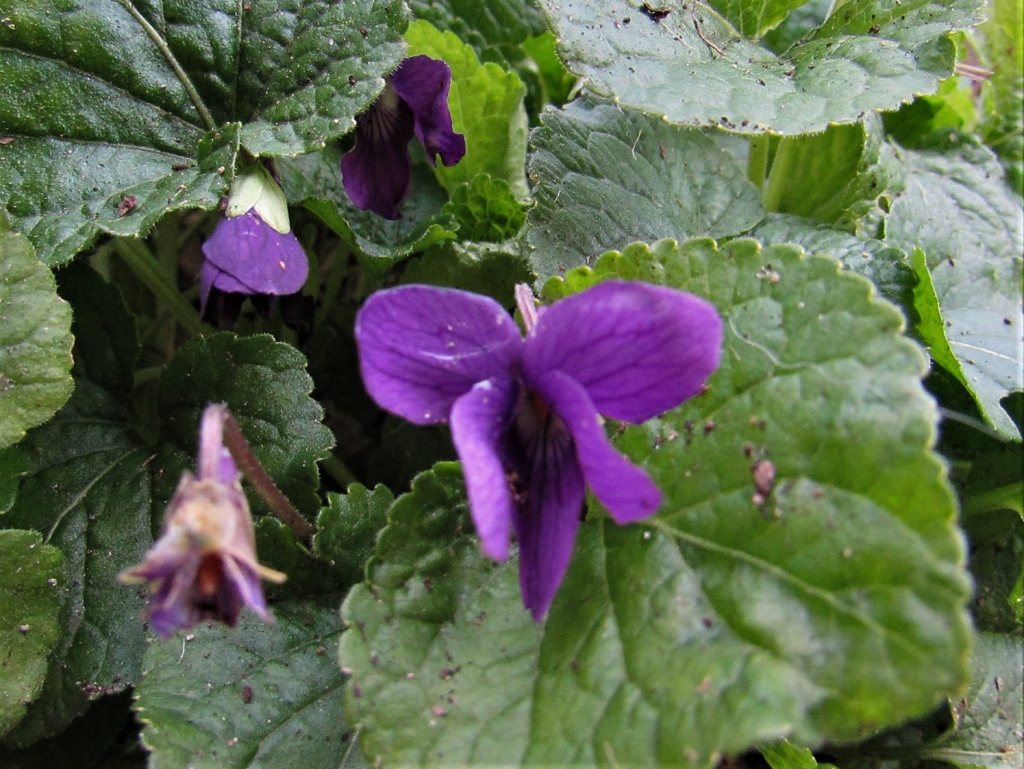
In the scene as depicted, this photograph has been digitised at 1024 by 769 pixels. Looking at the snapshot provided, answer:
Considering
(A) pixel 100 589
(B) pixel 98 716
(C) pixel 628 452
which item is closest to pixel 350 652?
(C) pixel 628 452

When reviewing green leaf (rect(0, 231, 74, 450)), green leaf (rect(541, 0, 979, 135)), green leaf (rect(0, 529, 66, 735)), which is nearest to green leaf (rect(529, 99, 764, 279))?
green leaf (rect(541, 0, 979, 135))

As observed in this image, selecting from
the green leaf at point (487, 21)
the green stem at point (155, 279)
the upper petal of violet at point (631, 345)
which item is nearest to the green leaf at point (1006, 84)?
the green leaf at point (487, 21)

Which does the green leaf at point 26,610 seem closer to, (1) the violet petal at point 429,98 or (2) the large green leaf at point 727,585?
(2) the large green leaf at point 727,585

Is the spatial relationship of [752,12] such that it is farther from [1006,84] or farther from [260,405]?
[260,405]

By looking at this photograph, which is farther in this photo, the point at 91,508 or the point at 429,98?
the point at 429,98

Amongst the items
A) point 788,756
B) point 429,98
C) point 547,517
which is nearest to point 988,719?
point 788,756

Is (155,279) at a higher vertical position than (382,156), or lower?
lower

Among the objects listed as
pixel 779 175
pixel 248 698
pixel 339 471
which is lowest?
pixel 339 471
